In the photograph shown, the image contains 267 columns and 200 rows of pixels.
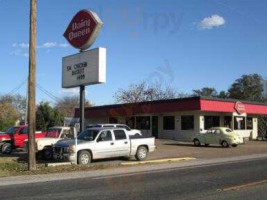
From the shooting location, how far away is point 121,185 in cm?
1388

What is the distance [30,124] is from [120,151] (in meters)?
5.24

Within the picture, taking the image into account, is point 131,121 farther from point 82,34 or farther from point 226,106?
point 82,34

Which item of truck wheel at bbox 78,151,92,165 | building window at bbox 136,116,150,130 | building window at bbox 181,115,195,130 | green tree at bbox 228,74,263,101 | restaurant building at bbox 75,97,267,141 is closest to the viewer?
truck wheel at bbox 78,151,92,165

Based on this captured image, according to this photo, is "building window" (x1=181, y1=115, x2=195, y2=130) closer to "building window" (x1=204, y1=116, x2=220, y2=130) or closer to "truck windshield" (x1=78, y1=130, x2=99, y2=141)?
"building window" (x1=204, y1=116, x2=220, y2=130)

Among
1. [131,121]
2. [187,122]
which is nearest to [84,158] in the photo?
[187,122]

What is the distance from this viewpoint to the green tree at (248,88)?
83769mm

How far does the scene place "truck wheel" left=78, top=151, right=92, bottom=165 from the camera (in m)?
21.8

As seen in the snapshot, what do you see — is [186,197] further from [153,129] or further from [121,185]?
[153,129]

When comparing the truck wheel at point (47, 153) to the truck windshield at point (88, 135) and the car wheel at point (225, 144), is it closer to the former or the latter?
the truck windshield at point (88, 135)

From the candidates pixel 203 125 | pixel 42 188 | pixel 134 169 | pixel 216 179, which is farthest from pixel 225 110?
pixel 42 188

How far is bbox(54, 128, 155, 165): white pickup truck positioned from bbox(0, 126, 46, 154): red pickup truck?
7.19 m

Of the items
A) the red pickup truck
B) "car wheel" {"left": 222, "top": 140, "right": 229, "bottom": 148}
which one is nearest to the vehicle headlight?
the red pickup truck

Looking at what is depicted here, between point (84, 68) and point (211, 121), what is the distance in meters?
24.1

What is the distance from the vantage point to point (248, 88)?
3364 inches
